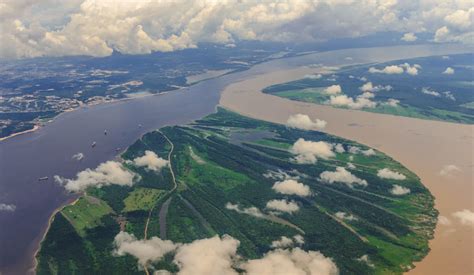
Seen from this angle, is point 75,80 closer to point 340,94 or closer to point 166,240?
point 340,94

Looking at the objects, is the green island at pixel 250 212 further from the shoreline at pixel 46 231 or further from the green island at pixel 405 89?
the green island at pixel 405 89

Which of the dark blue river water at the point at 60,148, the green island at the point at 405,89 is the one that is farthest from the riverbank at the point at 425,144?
the dark blue river water at the point at 60,148

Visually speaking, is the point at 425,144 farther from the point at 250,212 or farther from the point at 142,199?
the point at 142,199

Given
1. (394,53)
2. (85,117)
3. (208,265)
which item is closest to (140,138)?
(85,117)

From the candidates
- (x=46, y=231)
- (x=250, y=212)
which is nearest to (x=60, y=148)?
(x=46, y=231)

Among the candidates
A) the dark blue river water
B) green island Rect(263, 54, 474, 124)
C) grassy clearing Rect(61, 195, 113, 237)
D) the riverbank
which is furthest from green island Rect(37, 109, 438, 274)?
green island Rect(263, 54, 474, 124)
